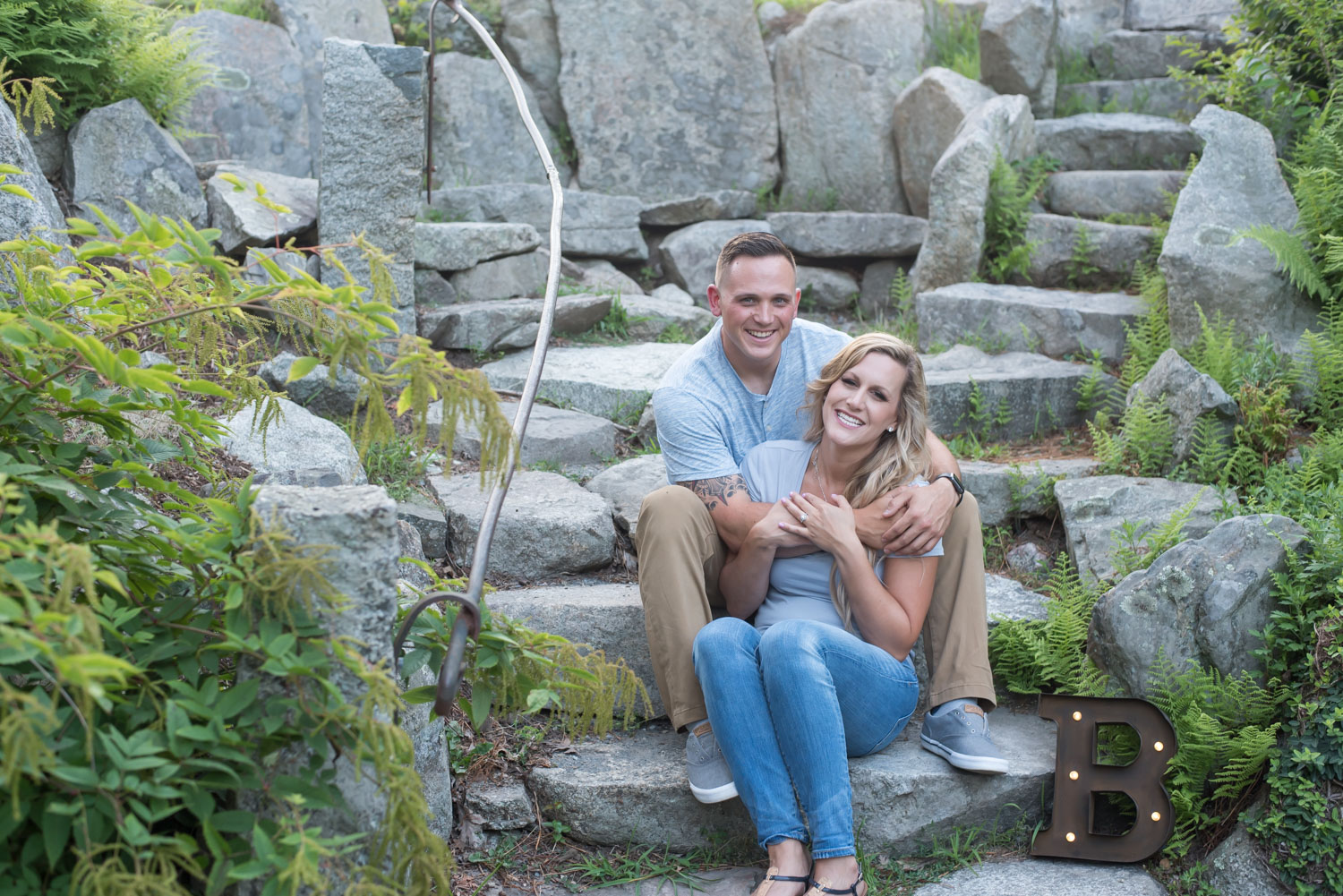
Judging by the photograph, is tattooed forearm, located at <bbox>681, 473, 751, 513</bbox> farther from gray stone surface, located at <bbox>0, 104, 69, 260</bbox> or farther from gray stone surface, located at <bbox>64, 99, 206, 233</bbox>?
gray stone surface, located at <bbox>64, 99, 206, 233</bbox>

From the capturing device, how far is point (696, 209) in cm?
691

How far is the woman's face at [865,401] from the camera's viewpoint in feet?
9.16

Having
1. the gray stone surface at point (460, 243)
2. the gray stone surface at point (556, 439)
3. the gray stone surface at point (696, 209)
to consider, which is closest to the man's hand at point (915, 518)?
the gray stone surface at point (556, 439)

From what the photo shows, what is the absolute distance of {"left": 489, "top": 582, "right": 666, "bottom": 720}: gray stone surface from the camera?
307 centimetres

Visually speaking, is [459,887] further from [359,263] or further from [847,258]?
[847,258]

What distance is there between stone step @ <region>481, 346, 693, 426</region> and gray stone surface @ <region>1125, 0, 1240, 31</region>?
14.8 ft

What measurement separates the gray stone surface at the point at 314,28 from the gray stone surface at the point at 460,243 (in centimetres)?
129

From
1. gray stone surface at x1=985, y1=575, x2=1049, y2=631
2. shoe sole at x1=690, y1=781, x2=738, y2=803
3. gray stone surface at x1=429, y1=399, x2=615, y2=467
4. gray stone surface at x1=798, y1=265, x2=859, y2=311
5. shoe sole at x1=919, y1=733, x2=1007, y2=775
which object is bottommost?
shoe sole at x1=690, y1=781, x2=738, y2=803

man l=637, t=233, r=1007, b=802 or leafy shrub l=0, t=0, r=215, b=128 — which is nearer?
man l=637, t=233, r=1007, b=802

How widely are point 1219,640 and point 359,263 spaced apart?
388 cm

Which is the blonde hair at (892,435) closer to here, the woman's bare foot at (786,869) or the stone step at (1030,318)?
the woman's bare foot at (786,869)

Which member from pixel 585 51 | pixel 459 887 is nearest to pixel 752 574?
pixel 459 887

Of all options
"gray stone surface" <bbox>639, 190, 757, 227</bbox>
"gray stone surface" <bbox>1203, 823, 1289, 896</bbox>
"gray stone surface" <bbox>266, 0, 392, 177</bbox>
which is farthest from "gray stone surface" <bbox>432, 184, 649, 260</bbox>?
"gray stone surface" <bbox>1203, 823, 1289, 896</bbox>

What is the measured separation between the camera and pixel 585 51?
7070 millimetres
